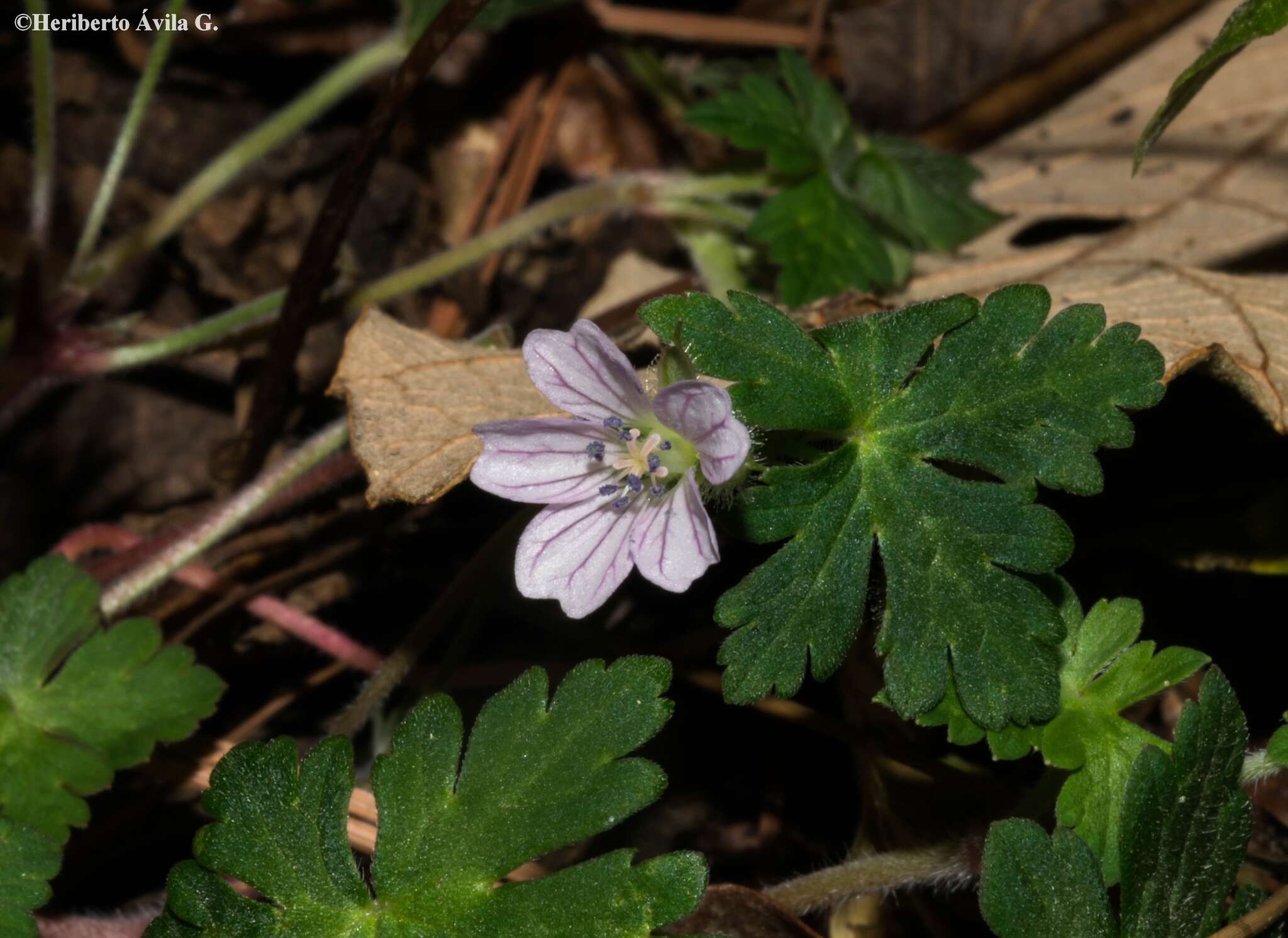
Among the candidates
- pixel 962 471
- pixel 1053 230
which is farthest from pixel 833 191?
pixel 1053 230

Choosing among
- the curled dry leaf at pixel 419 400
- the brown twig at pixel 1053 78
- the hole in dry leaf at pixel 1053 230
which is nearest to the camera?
the curled dry leaf at pixel 419 400

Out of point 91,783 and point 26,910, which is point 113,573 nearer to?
point 91,783

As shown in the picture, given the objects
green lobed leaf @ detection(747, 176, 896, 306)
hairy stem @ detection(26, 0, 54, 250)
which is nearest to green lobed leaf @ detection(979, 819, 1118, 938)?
green lobed leaf @ detection(747, 176, 896, 306)

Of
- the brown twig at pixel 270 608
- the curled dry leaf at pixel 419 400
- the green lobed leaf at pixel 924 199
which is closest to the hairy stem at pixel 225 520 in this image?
the brown twig at pixel 270 608

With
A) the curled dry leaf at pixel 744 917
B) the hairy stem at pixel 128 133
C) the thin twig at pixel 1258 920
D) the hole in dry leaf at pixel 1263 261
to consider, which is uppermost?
the hairy stem at pixel 128 133

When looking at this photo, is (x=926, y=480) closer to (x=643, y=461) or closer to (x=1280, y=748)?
(x=643, y=461)

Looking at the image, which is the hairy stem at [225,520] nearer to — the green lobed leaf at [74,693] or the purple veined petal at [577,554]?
the green lobed leaf at [74,693]

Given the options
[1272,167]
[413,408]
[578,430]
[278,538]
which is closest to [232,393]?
[278,538]
